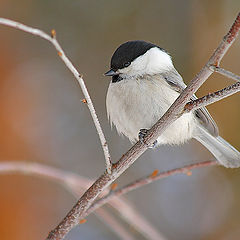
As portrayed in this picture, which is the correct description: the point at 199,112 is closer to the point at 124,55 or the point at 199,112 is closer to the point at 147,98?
the point at 147,98

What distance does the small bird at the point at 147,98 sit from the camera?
5.78 feet

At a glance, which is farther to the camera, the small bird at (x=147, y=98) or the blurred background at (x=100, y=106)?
the blurred background at (x=100, y=106)

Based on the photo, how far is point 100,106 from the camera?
3232 millimetres

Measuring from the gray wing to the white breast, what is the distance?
51mm

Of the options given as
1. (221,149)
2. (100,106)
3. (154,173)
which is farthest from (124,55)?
(100,106)

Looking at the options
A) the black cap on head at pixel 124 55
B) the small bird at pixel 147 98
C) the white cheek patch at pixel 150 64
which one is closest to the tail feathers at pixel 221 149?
the small bird at pixel 147 98

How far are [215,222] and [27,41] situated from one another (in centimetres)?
211

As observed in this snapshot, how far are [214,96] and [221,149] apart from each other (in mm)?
979

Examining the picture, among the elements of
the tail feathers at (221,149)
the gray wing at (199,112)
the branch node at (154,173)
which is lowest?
the tail feathers at (221,149)

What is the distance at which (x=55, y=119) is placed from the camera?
322 centimetres

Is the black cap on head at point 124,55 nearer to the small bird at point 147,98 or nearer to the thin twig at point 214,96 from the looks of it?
the small bird at point 147,98

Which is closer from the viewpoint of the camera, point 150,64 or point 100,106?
point 150,64

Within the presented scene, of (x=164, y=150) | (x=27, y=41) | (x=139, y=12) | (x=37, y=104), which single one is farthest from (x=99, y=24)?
(x=164, y=150)

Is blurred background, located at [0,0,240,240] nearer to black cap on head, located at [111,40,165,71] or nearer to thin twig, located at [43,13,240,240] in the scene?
black cap on head, located at [111,40,165,71]
